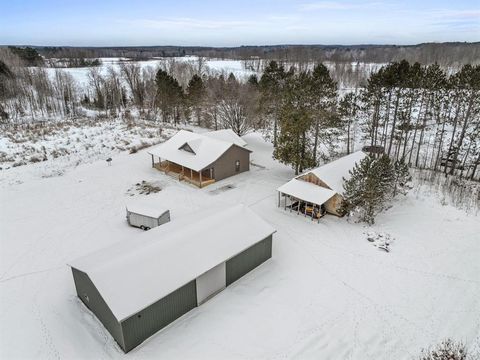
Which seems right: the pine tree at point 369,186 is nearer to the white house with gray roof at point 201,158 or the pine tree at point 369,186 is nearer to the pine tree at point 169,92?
the white house with gray roof at point 201,158

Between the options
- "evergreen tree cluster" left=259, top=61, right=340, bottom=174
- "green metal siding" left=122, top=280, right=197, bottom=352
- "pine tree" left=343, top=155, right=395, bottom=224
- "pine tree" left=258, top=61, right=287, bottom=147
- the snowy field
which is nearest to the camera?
"green metal siding" left=122, top=280, right=197, bottom=352

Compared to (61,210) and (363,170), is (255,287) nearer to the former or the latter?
(363,170)

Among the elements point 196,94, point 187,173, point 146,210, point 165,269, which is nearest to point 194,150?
point 187,173

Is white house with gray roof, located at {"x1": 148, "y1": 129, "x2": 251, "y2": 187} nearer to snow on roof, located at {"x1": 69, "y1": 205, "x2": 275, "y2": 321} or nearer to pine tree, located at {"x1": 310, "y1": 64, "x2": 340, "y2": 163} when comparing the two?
pine tree, located at {"x1": 310, "y1": 64, "x2": 340, "y2": 163}

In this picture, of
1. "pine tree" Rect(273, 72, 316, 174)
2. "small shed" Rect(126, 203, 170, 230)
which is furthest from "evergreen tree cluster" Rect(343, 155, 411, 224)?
"small shed" Rect(126, 203, 170, 230)

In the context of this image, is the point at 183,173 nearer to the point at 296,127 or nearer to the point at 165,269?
the point at 296,127

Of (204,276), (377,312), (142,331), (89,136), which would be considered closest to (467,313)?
(377,312)
